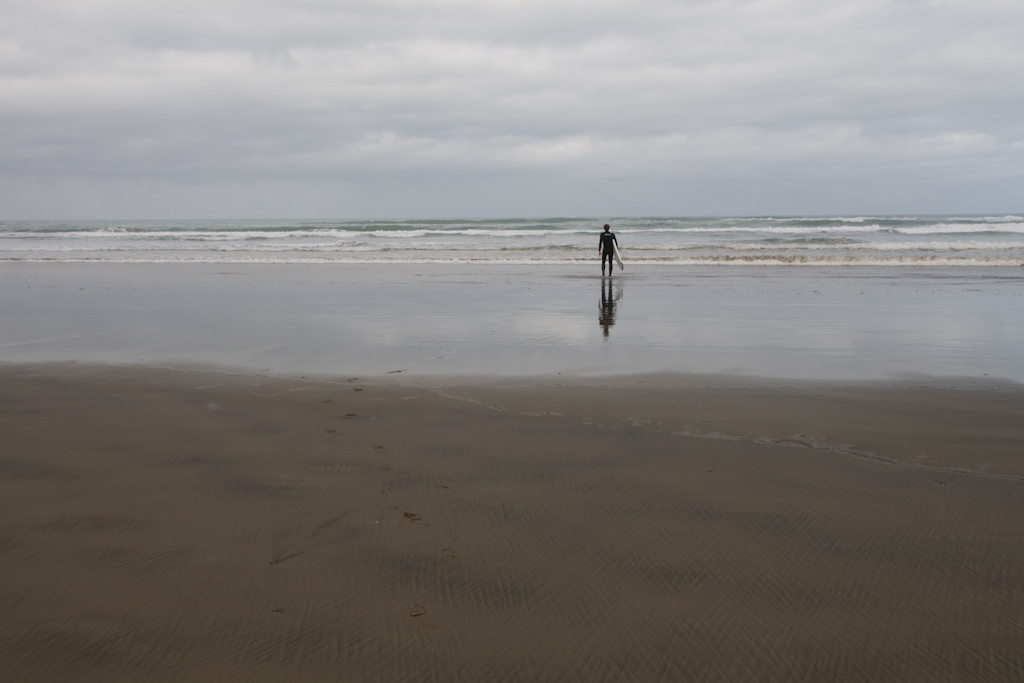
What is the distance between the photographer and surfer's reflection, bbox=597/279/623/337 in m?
11.0

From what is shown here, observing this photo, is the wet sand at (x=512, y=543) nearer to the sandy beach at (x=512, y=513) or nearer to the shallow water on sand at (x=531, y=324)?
the sandy beach at (x=512, y=513)

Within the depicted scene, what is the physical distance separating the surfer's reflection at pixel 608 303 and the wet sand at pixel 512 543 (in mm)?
5056

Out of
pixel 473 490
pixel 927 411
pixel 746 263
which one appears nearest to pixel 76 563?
pixel 473 490

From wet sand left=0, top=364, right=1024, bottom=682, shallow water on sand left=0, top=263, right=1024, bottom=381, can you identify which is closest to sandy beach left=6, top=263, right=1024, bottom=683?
wet sand left=0, top=364, right=1024, bottom=682

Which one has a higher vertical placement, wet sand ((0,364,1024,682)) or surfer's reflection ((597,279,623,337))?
surfer's reflection ((597,279,623,337))

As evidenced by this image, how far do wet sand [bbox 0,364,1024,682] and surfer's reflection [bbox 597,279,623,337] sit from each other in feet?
16.6

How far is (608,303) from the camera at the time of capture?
13531 mm

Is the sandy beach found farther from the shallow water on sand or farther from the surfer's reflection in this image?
the surfer's reflection

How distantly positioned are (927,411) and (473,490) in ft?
13.0

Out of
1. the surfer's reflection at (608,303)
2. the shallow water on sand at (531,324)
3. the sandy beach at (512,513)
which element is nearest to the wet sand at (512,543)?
the sandy beach at (512,513)

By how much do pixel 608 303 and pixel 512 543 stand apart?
10.4 meters

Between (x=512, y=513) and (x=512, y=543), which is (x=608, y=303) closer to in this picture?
(x=512, y=513)

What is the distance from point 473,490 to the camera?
4.08 meters

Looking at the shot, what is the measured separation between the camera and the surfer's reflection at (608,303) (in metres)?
11.0
